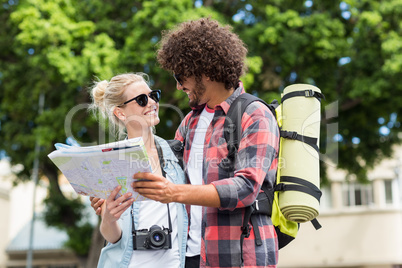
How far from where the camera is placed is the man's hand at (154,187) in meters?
2.22

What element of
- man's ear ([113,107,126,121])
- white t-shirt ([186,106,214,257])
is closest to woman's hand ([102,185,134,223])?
white t-shirt ([186,106,214,257])

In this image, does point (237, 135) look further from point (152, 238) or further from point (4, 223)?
point (4, 223)

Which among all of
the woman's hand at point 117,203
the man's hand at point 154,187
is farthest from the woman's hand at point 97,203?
the man's hand at point 154,187

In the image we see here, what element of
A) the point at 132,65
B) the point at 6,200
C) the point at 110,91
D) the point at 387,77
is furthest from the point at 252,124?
the point at 6,200

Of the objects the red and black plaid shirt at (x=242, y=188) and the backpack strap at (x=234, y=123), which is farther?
the backpack strap at (x=234, y=123)

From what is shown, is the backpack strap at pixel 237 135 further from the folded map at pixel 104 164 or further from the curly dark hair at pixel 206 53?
the folded map at pixel 104 164

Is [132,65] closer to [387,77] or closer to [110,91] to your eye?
[387,77]

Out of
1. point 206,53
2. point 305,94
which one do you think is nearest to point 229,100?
A: point 206,53

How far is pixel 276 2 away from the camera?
475 inches

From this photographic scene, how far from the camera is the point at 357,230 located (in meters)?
24.6

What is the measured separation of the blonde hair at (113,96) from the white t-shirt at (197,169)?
1.93ft

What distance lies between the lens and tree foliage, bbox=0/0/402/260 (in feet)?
36.0

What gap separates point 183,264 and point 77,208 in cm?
1365

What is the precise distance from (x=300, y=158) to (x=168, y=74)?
8.99 metres
